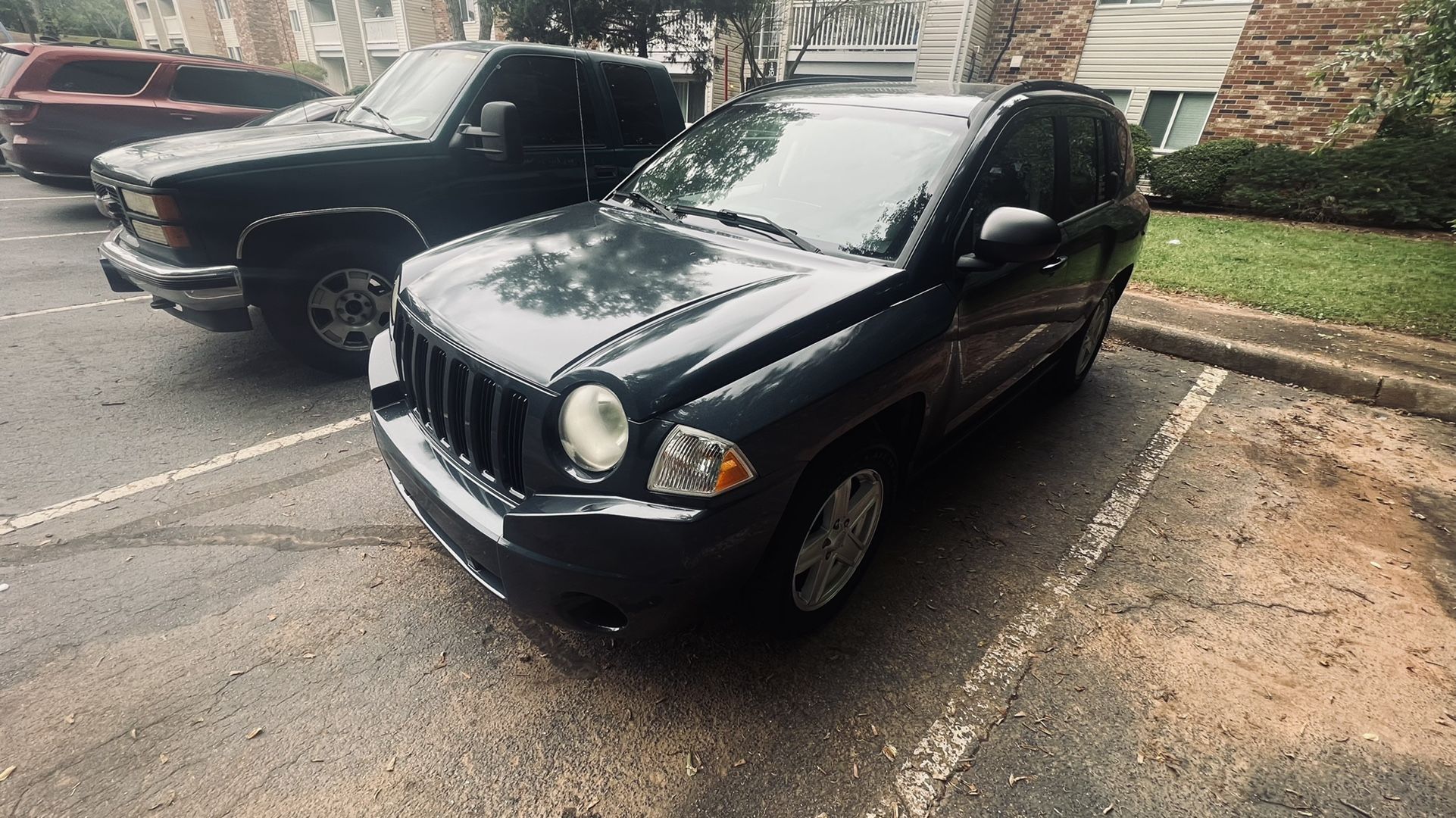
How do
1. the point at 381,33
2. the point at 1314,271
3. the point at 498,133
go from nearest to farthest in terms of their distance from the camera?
1. the point at 498,133
2. the point at 1314,271
3. the point at 381,33

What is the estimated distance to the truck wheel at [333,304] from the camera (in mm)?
3855

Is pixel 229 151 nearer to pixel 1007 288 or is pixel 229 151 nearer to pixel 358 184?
pixel 358 184

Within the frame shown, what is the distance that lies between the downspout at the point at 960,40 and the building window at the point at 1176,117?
11.8 feet

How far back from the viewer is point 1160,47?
12102 mm

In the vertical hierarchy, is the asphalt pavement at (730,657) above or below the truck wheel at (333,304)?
below

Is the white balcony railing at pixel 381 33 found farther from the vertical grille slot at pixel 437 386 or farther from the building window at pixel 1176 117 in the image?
the vertical grille slot at pixel 437 386

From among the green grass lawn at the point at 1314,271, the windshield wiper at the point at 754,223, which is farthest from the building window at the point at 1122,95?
the windshield wiper at the point at 754,223

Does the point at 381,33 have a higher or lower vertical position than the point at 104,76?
higher

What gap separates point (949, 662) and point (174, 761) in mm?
2374

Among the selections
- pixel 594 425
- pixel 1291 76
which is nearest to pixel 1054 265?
pixel 594 425

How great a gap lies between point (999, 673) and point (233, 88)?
1081cm

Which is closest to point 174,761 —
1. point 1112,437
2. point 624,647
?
point 624,647

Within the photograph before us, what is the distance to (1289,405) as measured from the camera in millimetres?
4500

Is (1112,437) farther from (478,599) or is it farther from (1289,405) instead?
(478,599)
